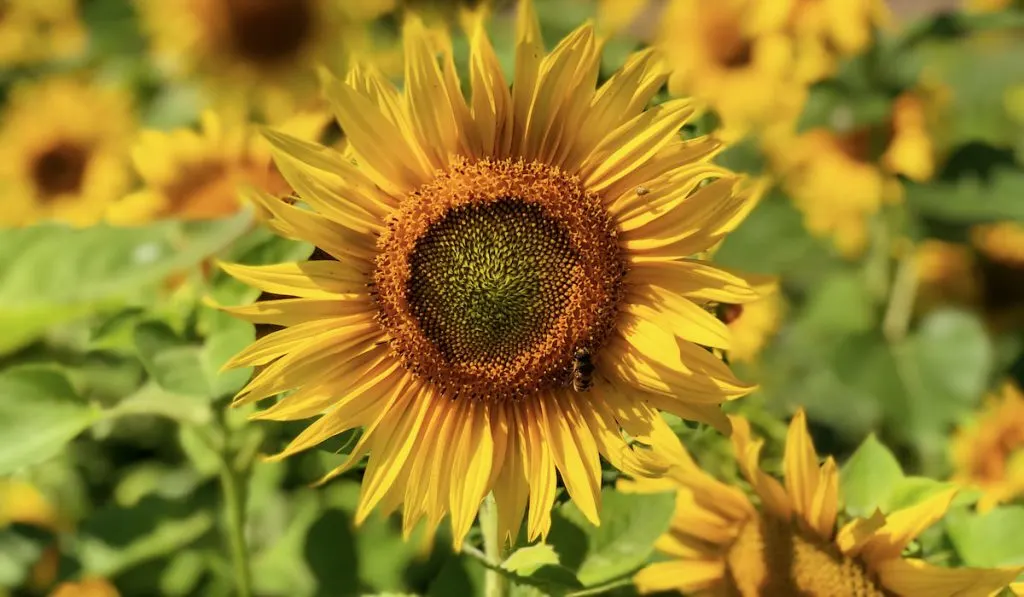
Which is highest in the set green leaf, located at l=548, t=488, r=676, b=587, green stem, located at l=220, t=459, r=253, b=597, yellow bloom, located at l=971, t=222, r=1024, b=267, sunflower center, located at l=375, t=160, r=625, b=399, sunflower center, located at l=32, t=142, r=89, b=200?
sunflower center, located at l=375, t=160, r=625, b=399

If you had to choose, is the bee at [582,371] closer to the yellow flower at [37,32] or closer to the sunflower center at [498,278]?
the sunflower center at [498,278]

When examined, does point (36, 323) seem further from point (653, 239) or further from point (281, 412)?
point (653, 239)

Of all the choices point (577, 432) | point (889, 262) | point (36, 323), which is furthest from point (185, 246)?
point (889, 262)

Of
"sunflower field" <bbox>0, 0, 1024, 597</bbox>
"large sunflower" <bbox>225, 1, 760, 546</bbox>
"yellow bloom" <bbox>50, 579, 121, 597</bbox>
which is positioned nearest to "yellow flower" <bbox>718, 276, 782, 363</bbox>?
"sunflower field" <bbox>0, 0, 1024, 597</bbox>

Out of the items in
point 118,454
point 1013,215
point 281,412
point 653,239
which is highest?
point 653,239

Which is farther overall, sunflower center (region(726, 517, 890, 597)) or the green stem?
the green stem

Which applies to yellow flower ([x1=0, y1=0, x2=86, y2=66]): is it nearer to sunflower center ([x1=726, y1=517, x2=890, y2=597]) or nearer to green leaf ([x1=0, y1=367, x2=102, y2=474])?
green leaf ([x1=0, y1=367, x2=102, y2=474])
